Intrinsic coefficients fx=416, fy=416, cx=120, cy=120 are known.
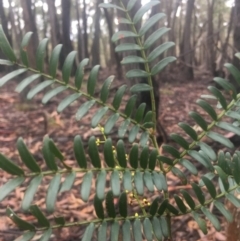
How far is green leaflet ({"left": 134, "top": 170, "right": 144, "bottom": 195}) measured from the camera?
0.93 m

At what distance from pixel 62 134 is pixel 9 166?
3.41 metres

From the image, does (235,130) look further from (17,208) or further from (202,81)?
(202,81)

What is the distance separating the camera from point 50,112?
5152 millimetres

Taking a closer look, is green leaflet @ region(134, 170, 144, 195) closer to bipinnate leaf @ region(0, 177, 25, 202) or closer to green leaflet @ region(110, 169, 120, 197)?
green leaflet @ region(110, 169, 120, 197)

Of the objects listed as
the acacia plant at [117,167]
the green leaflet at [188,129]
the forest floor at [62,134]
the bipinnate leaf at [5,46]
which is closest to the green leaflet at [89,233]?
the acacia plant at [117,167]

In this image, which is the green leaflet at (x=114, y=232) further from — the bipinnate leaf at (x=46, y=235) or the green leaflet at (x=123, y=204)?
the bipinnate leaf at (x=46, y=235)

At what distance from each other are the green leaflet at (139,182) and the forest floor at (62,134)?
102 centimetres

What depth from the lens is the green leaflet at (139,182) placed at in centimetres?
93

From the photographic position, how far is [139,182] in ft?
3.11

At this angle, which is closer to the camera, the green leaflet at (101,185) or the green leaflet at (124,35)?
the green leaflet at (101,185)

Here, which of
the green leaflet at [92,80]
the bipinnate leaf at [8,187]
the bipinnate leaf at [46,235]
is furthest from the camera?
the green leaflet at [92,80]

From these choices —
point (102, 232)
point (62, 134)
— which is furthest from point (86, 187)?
point (62, 134)

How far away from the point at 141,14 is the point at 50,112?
4161 millimetres

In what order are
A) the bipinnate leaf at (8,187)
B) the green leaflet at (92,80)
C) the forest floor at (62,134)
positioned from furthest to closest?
the forest floor at (62,134), the green leaflet at (92,80), the bipinnate leaf at (8,187)
